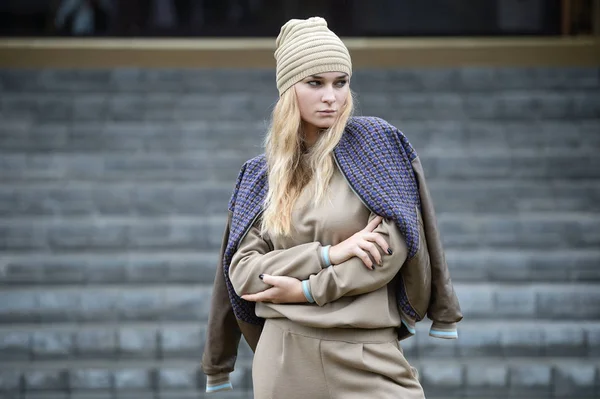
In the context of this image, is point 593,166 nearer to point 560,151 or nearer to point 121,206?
point 560,151

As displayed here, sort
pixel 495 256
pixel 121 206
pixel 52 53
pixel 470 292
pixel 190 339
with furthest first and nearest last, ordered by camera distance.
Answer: pixel 52 53 < pixel 121 206 < pixel 495 256 < pixel 470 292 < pixel 190 339

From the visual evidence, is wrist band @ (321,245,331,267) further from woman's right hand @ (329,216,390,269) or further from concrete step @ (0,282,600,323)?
concrete step @ (0,282,600,323)

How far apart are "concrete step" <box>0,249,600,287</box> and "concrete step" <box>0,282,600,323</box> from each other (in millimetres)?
210

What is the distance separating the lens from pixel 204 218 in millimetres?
7055

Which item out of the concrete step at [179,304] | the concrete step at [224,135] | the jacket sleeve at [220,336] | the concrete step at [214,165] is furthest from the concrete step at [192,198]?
the jacket sleeve at [220,336]

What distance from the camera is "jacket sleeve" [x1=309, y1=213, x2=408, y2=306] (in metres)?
2.64

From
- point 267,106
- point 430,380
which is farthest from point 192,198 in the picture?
point 430,380

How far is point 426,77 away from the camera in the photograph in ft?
31.6

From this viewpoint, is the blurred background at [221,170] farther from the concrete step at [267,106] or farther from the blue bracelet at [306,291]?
the blue bracelet at [306,291]

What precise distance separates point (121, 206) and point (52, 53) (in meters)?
3.54

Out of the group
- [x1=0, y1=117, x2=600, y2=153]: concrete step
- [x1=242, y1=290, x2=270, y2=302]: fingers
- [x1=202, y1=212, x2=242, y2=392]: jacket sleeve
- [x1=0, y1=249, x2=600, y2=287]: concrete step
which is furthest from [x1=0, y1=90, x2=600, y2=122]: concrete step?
[x1=242, y1=290, x2=270, y2=302]: fingers

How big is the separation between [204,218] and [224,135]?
1.66m

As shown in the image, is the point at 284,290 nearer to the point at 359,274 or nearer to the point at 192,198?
the point at 359,274

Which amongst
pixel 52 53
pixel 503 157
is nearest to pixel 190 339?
→ pixel 503 157
